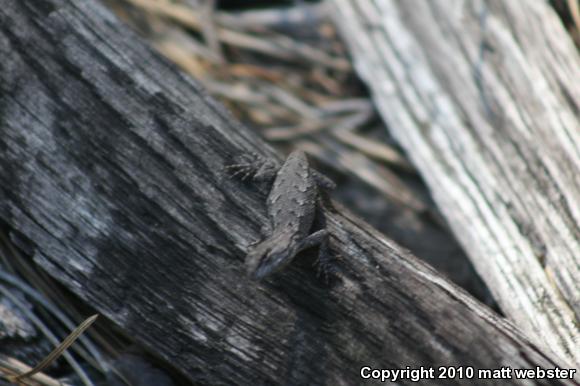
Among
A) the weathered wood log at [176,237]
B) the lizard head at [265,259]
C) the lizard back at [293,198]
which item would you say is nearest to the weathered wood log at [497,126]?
the weathered wood log at [176,237]

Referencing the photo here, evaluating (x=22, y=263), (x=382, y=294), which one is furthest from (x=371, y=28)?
(x=22, y=263)

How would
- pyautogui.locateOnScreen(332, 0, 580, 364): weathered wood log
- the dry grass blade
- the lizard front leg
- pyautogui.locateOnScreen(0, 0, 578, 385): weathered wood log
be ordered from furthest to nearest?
pyautogui.locateOnScreen(332, 0, 580, 364): weathered wood log → the lizard front leg → the dry grass blade → pyautogui.locateOnScreen(0, 0, 578, 385): weathered wood log

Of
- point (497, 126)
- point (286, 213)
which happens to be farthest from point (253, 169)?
point (497, 126)

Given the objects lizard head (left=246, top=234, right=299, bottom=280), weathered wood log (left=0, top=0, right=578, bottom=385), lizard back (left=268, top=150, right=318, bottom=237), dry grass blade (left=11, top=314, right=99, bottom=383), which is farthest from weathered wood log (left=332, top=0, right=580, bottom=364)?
dry grass blade (left=11, top=314, right=99, bottom=383)

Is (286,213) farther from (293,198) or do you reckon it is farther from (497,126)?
(497,126)

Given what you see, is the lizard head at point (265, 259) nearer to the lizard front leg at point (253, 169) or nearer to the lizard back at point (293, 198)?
the lizard back at point (293, 198)

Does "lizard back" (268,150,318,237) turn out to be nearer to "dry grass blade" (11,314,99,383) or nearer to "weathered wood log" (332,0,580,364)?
"weathered wood log" (332,0,580,364)
